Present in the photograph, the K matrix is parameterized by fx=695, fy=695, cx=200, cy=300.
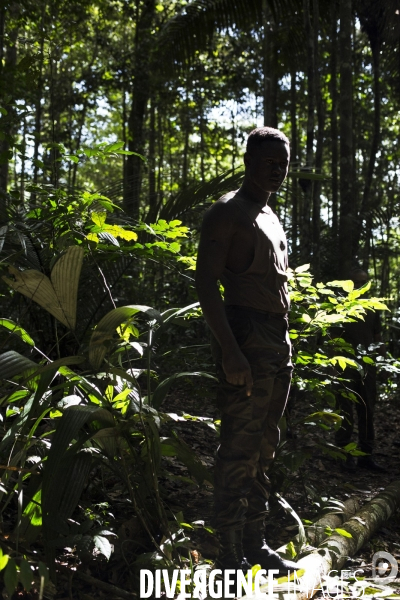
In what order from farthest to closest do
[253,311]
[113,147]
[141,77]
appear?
1. [141,77]
2. [113,147]
3. [253,311]

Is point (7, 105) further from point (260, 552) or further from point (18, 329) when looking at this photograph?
point (260, 552)

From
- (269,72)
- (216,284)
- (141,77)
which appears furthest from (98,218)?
(141,77)

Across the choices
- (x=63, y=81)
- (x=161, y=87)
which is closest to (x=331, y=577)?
(x=161, y=87)

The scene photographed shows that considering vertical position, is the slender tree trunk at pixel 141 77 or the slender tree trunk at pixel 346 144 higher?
the slender tree trunk at pixel 141 77

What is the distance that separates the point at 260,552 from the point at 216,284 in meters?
1.29

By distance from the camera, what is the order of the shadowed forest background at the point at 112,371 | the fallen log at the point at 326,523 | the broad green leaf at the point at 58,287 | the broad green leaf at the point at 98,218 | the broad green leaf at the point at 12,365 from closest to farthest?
the broad green leaf at the point at 12,365, the shadowed forest background at the point at 112,371, the broad green leaf at the point at 58,287, the broad green leaf at the point at 98,218, the fallen log at the point at 326,523

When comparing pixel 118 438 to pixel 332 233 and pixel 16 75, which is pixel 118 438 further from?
pixel 332 233

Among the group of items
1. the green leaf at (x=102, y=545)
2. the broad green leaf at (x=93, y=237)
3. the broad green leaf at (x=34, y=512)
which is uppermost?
the broad green leaf at (x=93, y=237)

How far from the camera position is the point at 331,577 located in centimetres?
329

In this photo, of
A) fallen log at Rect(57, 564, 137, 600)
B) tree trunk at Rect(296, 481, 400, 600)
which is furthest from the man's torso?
fallen log at Rect(57, 564, 137, 600)

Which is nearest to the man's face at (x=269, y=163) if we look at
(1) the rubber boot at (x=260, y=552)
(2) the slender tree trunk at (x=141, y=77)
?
(1) the rubber boot at (x=260, y=552)

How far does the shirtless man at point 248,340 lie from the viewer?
3195mm

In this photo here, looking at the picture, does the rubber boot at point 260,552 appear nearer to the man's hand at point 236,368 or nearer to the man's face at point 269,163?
the man's hand at point 236,368

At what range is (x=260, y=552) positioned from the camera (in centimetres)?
330
